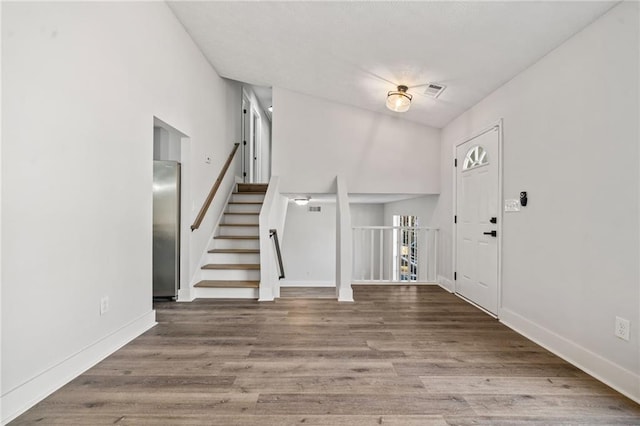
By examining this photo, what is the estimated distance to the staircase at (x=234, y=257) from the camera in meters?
3.84

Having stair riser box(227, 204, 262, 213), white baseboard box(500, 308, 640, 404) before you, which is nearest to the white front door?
white baseboard box(500, 308, 640, 404)

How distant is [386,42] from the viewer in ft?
9.53

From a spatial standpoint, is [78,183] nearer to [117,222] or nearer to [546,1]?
[117,222]

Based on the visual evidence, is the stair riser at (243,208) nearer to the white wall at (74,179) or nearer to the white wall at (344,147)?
the white wall at (344,147)

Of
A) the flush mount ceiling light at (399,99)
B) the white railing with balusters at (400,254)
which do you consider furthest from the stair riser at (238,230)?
the flush mount ceiling light at (399,99)

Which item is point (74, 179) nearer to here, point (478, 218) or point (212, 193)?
point (212, 193)

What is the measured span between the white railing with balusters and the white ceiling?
1.88 metres

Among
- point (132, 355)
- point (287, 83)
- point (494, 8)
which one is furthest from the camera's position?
point (287, 83)

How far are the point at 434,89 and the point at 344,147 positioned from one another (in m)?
1.59

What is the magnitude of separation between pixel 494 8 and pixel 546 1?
310mm

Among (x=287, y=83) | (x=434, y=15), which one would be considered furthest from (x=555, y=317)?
(x=287, y=83)

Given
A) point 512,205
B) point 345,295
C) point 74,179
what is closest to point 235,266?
point 345,295

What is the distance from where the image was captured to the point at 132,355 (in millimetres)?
2330

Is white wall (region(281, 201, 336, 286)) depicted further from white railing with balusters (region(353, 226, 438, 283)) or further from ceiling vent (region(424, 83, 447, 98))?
ceiling vent (region(424, 83, 447, 98))
